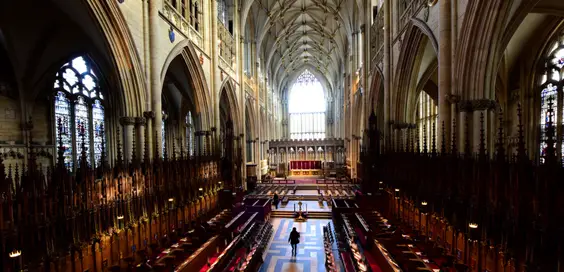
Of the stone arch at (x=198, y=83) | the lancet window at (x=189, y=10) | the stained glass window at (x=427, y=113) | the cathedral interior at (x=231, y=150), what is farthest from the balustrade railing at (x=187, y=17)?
the stained glass window at (x=427, y=113)

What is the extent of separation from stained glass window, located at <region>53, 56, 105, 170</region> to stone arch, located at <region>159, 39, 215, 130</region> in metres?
4.62

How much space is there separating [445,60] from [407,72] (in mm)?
4205

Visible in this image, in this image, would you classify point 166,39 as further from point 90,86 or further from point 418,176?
point 418,176

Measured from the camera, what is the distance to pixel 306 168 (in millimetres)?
30969

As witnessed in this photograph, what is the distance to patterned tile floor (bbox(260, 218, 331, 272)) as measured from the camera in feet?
28.6

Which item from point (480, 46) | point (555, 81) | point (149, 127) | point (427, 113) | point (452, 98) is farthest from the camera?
point (427, 113)

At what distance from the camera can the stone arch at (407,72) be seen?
35.3ft

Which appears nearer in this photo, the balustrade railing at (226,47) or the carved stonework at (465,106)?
the carved stonework at (465,106)

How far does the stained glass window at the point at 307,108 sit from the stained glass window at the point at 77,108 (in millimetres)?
34325


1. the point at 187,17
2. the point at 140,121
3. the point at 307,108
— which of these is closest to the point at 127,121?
the point at 140,121

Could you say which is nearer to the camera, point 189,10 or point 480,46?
point 480,46

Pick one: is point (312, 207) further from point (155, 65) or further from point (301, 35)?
point (301, 35)

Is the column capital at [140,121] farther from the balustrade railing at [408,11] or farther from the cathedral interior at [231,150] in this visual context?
the balustrade railing at [408,11]

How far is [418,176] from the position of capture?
28.2ft
